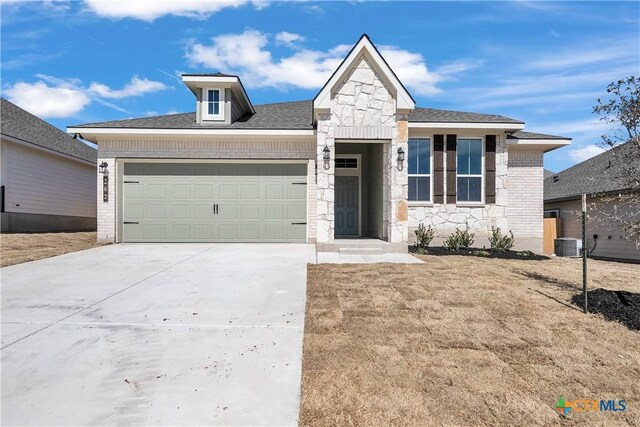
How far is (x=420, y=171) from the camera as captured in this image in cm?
1255

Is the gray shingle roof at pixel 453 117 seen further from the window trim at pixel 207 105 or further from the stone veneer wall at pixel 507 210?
the window trim at pixel 207 105

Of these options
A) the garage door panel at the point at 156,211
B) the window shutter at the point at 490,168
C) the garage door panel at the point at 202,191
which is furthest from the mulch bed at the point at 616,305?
the garage door panel at the point at 156,211

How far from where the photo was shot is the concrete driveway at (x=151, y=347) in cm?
274

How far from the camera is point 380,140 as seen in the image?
10922 mm

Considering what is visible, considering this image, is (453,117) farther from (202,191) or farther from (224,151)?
(202,191)

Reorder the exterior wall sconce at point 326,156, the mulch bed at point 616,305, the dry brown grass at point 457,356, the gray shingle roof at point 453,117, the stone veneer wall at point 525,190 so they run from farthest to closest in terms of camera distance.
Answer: the stone veneer wall at point 525,190 → the gray shingle roof at point 453,117 → the exterior wall sconce at point 326,156 → the mulch bed at point 616,305 → the dry brown grass at point 457,356

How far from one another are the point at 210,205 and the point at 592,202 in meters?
15.5

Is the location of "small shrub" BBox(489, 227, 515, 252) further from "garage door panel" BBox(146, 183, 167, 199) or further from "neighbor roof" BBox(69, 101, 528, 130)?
"garage door panel" BBox(146, 183, 167, 199)

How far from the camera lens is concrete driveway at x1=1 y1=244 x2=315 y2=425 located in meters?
2.74

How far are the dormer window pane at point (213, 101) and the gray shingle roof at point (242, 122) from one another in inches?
23.3

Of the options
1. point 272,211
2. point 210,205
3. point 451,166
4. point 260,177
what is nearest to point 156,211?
point 210,205

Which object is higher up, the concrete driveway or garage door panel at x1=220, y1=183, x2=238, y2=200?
garage door panel at x1=220, y1=183, x2=238, y2=200

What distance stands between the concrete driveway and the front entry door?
21.5 feet

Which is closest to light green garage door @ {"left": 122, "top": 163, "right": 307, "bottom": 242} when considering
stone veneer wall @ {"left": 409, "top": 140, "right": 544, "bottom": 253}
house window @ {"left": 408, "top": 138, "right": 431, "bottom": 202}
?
house window @ {"left": 408, "top": 138, "right": 431, "bottom": 202}
